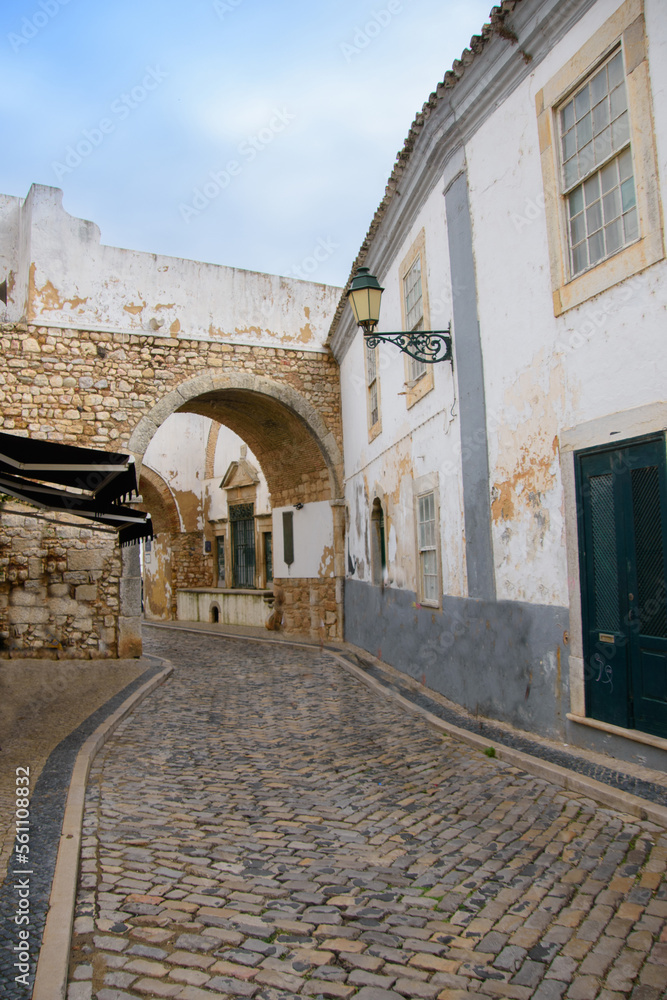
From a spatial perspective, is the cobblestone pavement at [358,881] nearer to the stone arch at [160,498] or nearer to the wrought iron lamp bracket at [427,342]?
the wrought iron lamp bracket at [427,342]

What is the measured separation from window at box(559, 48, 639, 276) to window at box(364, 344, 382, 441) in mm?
5732

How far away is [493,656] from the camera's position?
20.7ft

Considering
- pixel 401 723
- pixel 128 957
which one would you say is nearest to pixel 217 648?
pixel 401 723

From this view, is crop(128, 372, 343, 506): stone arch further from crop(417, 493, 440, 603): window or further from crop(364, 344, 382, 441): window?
crop(417, 493, 440, 603): window

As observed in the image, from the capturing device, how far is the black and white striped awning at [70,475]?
573 cm

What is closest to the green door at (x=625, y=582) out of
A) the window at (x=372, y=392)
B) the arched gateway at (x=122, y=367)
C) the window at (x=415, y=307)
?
the window at (x=415, y=307)

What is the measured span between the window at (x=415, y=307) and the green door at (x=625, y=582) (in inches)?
133

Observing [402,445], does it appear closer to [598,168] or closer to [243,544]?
[598,168]

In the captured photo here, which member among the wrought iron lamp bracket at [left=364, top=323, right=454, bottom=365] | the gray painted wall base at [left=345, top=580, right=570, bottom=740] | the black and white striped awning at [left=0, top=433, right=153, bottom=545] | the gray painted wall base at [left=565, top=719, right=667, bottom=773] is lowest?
the gray painted wall base at [left=565, top=719, right=667, bottom=773]

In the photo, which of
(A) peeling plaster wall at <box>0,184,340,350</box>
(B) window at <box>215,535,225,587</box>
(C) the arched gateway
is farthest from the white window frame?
(B) window at <box>215,535,225,587</box>

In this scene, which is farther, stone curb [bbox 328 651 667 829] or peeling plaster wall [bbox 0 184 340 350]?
peeling plaster wall [bbox 0 184 340 350]

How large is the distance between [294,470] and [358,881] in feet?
41.3

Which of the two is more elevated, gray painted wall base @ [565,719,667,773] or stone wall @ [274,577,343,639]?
stone wall @ [274,577,343,639]

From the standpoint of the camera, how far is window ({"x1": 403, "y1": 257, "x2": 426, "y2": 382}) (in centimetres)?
849
